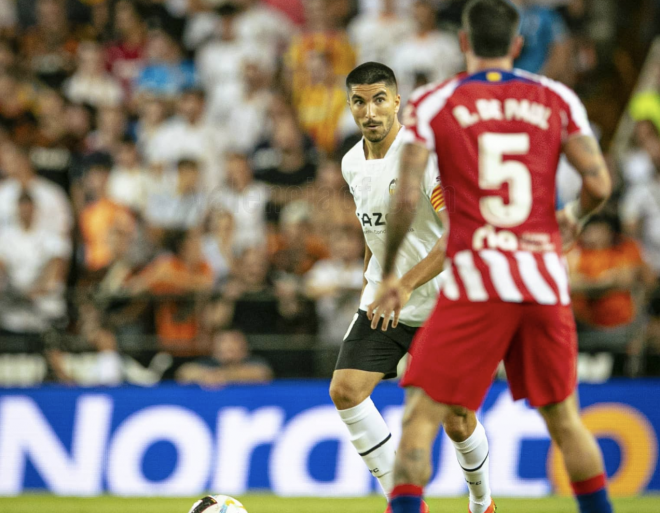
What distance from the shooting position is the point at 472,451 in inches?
220

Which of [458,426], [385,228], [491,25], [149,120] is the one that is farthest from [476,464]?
[149,120]

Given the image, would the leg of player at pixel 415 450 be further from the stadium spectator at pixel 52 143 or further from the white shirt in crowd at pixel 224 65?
the white shirt in crowd at pixel 224 65

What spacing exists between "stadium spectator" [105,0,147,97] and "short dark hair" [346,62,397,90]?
25.4 feet

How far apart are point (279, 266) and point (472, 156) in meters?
6.12

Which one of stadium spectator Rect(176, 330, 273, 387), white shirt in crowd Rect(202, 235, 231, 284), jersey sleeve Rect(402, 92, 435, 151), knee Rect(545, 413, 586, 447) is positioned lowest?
stadium spectator Rect(176, 330, 273, 387)

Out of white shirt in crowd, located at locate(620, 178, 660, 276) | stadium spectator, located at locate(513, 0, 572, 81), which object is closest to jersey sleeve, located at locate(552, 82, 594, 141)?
white shirt in crowd, located at locate(620, 178, 660, 276)

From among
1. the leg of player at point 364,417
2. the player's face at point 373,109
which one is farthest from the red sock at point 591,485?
the player's face at point 373,109

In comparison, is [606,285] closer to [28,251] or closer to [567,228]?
[567,228]

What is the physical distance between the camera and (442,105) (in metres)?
4.19

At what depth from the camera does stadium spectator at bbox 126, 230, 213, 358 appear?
9.81 metres

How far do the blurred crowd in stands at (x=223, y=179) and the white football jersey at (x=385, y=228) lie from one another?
12.7 feet

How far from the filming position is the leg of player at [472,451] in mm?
5438

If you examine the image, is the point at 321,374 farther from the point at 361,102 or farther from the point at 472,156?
the point at 472,156

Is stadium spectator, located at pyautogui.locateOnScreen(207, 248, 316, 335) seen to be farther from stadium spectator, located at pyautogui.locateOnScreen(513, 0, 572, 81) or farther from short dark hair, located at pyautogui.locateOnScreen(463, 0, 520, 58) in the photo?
short dark hair, located at pyautogui.locateOnScreen(463, 0, 520, 58)
